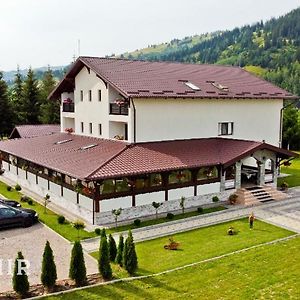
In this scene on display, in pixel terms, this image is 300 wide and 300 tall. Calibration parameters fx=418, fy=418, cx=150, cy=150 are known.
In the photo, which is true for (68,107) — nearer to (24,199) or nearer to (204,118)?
(24,199)

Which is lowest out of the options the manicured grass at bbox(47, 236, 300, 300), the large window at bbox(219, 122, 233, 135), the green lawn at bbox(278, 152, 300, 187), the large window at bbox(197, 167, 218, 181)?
the green lawn at bbox(278, 152, 300, 187)

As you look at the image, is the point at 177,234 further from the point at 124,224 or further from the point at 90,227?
the point at 90,227

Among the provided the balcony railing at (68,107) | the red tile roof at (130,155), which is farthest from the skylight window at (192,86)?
the balcony railing at (68,107)

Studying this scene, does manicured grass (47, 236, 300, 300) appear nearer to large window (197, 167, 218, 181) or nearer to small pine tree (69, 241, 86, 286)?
small pine tree (69, 241, 86, 286)

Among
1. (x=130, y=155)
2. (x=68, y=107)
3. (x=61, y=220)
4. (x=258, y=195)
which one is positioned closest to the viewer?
(x=61, y=220)

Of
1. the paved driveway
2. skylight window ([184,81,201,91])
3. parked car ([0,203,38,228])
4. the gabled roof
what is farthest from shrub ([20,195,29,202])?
skylight window ([184,81,201,91])

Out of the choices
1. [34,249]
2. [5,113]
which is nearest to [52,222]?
[34,249]
